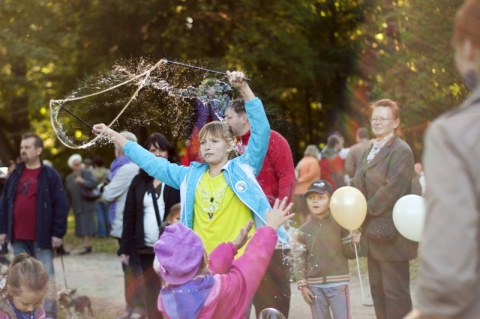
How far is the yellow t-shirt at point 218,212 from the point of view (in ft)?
18.8

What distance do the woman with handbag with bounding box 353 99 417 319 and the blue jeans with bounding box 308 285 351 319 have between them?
31 centimetres

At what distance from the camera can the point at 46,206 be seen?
9.11 metres

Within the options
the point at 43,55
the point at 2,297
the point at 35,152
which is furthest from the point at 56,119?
the point at 43,55

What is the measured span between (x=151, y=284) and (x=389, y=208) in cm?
256

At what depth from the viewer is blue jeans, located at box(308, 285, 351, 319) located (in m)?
6.71

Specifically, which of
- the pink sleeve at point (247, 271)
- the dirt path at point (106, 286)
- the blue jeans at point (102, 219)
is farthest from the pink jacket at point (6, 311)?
the blue jeans at point (102, 219)

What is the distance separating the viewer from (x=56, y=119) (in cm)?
663

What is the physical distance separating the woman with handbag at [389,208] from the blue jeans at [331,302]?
0.31 metres

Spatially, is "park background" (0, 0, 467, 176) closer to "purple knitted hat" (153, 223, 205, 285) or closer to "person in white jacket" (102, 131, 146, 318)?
"person in white jacket" (102, 131, 146, 318)

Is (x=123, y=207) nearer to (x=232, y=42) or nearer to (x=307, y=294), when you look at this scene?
(x=307, y=294)

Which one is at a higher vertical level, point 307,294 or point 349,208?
point 349,208

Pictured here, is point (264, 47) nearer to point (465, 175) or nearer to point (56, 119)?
point (56, 119)

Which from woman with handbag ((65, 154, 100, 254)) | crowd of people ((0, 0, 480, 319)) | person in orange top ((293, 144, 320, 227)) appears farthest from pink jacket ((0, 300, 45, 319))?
woman with handbag ((65, 154, 100, 254))

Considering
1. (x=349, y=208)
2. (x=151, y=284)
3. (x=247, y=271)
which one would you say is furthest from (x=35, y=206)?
(x=247, y=271)
